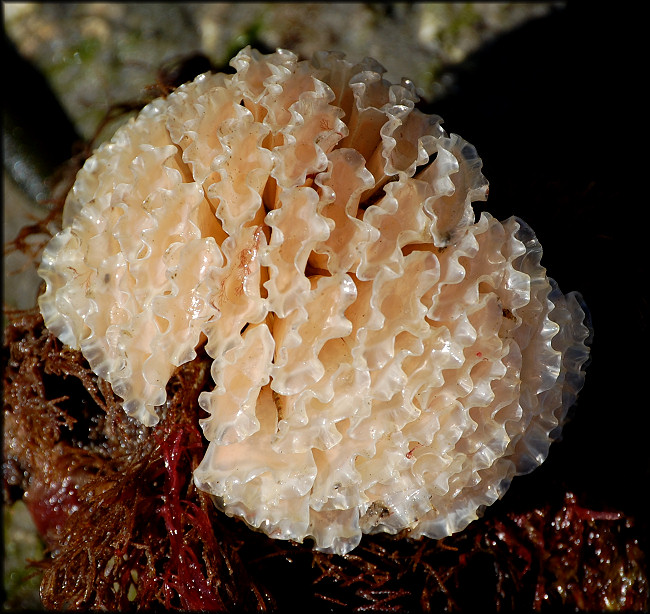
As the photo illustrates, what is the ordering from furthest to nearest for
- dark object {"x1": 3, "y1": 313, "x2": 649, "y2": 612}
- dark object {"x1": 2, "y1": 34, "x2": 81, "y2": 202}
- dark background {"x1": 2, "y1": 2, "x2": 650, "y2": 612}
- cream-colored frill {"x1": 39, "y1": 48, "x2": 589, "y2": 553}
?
1. dark object {"x1": 2, "y1": 34, "x2": 81, "y2": 202}
2. dark background {"x1": 2, "y1": 2, "x2": 650, "y2": 612}
3. dark object {"x1": 3, "y1": 313, "x2": 649, "y2": 612}
4. cream-colored frill {"x1": 39, "y1": 48, "x2": 589, "y2": 553}

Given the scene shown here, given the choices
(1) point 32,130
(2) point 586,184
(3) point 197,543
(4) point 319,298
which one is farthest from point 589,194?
(1) point 32,130

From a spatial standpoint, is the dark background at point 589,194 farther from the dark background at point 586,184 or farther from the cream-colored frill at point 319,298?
the cream-colored frill at point 319,298

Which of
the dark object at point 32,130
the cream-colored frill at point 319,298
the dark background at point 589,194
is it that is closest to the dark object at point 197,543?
the dark background at point 589,194

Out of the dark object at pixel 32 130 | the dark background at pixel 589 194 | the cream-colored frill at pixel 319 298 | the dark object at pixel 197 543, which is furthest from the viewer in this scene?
the dark object at pixel 32 130

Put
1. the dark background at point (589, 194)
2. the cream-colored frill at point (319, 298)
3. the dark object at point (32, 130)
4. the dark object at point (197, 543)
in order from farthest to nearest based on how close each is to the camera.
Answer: the dark object at point (32, 130) → the dark background at point (589, 194) → the dark object at point (197, 543) → the cream-colored frill at point (319, 298)

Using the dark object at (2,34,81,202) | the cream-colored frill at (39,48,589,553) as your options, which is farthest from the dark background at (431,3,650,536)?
the dark object at (2,34,81,202)

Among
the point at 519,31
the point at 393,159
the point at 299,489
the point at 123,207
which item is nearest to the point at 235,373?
the point at 299,489

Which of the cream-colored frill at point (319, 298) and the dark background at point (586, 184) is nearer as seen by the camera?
the cream-colored frill at point (319, 298)

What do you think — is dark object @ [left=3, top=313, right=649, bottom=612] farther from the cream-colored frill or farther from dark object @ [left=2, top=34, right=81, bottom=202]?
dark object @ [left=2, top=34, right=81, bottom=202]
